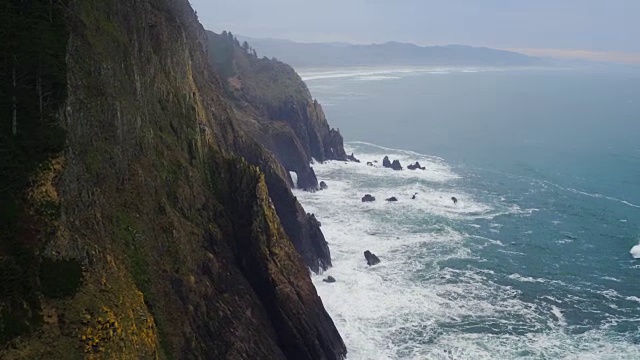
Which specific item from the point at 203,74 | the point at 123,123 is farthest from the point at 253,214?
the point at 203,74

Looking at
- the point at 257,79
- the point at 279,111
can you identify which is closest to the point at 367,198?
the point at 279,111

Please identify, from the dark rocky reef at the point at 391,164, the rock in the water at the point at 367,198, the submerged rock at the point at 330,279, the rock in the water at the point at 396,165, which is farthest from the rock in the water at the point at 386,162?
the submerged rock at the point at 330,279

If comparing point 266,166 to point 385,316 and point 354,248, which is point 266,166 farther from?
point 385,316

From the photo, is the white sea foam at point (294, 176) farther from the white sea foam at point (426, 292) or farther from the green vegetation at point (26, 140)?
the green vegetation at point (26, 140)

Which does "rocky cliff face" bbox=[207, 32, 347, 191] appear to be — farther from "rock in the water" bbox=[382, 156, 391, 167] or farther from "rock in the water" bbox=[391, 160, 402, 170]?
"rock in the water" bbox=[391, 160, 402, 170]

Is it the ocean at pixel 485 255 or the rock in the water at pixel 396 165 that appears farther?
the rock in the water at pixel 396 165

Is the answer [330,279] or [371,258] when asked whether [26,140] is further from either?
[371,258]
